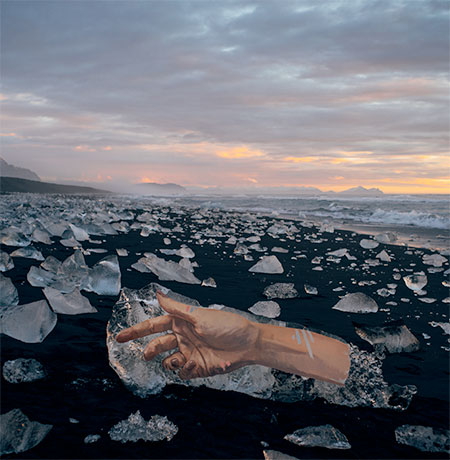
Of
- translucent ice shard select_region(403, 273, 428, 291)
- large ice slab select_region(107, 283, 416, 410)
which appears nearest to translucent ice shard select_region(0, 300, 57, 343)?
large ice slab select_region(107, 283, 416, 410)

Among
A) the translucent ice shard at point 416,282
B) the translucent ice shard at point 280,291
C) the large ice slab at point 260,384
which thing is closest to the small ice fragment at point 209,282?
the translucent ice shard at point 280,291

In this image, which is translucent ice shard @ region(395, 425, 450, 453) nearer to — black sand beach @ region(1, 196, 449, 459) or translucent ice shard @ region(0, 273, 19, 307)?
black sand beach @ region(1, 196, 449, 459)

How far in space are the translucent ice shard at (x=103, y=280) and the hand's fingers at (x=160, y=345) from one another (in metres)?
1.54

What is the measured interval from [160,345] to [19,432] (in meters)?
0.65

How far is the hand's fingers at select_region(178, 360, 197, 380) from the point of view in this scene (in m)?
1.61

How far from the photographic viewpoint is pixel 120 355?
1803 mm

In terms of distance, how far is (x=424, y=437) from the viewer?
5.00ft

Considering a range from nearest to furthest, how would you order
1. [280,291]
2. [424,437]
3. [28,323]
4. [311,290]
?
[424,437]
[28,323]
[280,291]
[311,290]

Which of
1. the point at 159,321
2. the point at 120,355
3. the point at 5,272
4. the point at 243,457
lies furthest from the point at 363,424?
the point at 5,272

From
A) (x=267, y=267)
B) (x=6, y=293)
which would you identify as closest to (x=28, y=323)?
(x=6, y=293)

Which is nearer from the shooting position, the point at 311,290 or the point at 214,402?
the point at 214,402

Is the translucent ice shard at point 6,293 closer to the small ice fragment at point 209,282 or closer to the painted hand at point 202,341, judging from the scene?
the painted hand at point 202,341

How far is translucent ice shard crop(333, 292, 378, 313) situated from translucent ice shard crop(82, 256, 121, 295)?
1997 mm

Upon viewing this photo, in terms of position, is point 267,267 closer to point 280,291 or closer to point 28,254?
point 280,291
